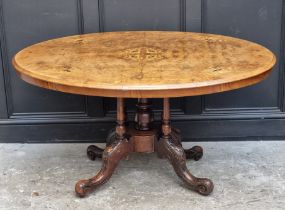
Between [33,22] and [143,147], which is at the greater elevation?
[33,22]

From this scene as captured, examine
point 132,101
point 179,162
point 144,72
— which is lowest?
point 179,162

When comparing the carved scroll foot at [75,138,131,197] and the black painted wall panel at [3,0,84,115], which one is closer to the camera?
the carved scroll foot at [75,138,131,197]

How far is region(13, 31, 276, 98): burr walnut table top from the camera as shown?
78.2 inches

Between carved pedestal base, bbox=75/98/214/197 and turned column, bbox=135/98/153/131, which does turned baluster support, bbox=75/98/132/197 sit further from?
turned column, bbox=135/98/153/131

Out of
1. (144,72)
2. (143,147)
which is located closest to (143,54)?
(144,72)

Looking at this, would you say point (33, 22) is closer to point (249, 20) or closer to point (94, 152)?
point (94, 152)

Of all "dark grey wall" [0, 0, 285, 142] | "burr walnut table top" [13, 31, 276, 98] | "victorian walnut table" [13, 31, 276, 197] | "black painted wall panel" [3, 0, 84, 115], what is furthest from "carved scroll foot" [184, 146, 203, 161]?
"black painted wall panel" [3, 0, 84, 115]

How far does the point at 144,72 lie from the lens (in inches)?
83.0

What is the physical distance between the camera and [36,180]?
9.00ft

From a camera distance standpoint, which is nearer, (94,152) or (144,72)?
(144,72)

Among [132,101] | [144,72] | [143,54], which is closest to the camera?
[144,72]

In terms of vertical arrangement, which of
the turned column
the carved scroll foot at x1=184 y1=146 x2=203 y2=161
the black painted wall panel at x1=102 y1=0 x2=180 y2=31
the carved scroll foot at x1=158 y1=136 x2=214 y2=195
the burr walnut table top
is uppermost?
the black painted wall panel at x1=102 y1=0 x2=180 y2=31

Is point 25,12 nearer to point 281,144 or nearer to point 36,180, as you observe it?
point 36,180

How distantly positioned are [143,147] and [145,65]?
1.94 feet
